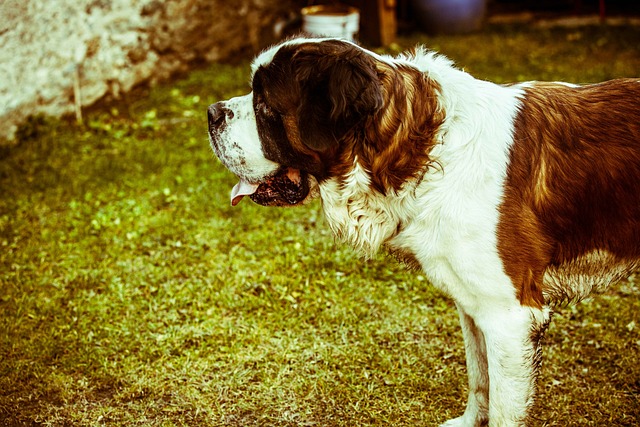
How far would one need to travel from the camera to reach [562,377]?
3.55 m

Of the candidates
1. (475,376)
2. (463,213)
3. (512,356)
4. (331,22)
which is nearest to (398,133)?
(463,213)

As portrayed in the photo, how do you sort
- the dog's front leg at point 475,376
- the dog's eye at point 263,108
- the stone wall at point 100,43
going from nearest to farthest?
the dog's eye at point 263,108 → the dog's front leg at point 475,376 → the stone wall at point 100,43

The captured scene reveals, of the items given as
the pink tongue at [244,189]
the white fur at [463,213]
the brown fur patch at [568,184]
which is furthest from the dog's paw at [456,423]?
the pink tongue at [244,189]

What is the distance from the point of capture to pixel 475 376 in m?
3.10

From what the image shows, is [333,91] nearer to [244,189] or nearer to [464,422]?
[244,189]

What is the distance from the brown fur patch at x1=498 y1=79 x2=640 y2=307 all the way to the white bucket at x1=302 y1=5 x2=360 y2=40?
492 centimetres

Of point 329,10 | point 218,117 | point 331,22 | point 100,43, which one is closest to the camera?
point 218,117

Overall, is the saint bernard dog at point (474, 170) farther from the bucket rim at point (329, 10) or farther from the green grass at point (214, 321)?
the bucket rim at point (329, 10)

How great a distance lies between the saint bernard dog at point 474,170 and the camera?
252cm

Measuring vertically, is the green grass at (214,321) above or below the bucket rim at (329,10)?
below

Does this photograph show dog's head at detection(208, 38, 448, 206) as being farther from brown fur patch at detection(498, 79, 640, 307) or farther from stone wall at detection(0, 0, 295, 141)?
stone wall at detection(0, 0, 295, 141)

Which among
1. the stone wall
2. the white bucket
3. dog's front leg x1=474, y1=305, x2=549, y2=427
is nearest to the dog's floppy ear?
dog's front leg x1=474, y1=305, x2=549, y2=427

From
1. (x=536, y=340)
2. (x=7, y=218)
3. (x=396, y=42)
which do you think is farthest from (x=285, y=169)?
(x=396, y=42)

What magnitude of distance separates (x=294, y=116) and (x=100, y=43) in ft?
15.2
